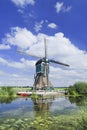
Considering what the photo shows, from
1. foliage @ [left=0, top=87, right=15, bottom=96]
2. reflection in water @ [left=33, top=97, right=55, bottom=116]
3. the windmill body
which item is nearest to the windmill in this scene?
the windmill body

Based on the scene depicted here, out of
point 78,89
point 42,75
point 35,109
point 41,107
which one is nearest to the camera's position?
point 35,109

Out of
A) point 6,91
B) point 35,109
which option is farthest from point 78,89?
point 35,109

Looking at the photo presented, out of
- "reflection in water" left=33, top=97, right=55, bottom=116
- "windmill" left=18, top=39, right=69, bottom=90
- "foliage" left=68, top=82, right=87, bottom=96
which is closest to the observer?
"reflection in water" left=33, top=97, right=55, bottom=116

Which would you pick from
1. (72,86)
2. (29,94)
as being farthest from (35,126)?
(72,86)

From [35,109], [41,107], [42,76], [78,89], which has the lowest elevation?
[35,109]

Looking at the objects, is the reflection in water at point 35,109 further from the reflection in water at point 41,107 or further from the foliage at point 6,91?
the foliage at point 6,91

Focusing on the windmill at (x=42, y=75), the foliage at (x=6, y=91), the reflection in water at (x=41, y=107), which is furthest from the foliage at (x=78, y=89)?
the reflection in water at (x=41, y=107)

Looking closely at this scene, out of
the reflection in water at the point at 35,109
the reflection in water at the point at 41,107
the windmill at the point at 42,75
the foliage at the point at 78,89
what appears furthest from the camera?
the foliage at the point at 78,89

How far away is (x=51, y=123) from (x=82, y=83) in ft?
191

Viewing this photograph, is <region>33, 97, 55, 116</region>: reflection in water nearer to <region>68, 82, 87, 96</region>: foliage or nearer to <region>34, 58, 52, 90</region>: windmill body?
<region>34, 58, 52, 90</region>: windmill body

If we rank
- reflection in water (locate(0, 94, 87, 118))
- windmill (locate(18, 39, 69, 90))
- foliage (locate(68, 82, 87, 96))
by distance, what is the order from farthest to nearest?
foliage (locate(68, 82, 87, 96))
windmill (locate(18, 39, 69, 90))
reflection in water (locate(0, 94, 87, 118))

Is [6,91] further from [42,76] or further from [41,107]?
[41,107]

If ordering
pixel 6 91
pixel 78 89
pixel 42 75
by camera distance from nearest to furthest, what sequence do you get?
pixel 6 91, pixel 42 75, pixel 78 89

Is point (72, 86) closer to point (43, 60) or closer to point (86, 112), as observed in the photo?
point (43, 60)
